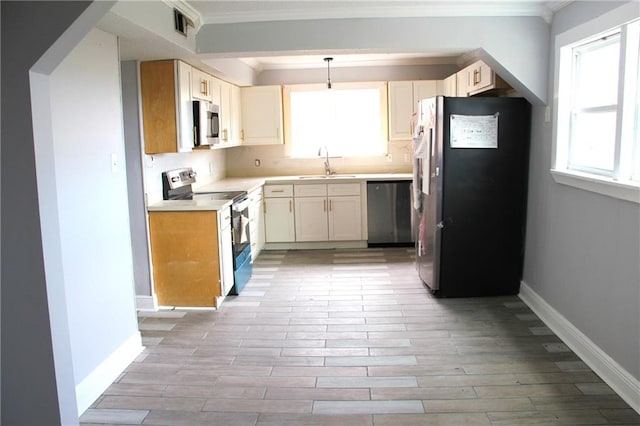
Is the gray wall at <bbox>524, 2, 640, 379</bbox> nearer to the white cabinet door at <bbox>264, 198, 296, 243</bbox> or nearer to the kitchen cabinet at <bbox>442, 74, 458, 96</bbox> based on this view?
the kitchen cabinet at <bbox>442, 74, 458, 96</bbox>

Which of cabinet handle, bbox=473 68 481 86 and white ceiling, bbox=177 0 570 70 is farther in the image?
cabinet handle, bbox=473 68 481 86

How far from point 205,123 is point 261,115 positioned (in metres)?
1.92

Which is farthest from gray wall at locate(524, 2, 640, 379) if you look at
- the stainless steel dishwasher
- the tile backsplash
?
the tile backsplash

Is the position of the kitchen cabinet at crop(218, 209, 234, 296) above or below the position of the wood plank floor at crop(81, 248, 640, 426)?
above

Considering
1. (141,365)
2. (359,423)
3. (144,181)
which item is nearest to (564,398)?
(359,423)

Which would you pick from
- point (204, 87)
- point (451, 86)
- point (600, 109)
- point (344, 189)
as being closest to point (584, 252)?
point (600, 109)

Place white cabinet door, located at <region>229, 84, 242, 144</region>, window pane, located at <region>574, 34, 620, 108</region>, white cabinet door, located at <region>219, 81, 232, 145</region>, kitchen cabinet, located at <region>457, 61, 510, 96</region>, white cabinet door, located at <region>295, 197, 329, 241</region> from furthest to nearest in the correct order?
white cabinet door, located at <region>295, 197, 329, 241</region>
white cabinet door, located at <region>229, 84, 242, 144</region>
white cabinet door, located at <region>219, 81, 232, 145</region>
kitchen cabinet, located at <region>457, 61, 510, 96</region>
window pane, located at <region>574, 34, 620, 108</region>

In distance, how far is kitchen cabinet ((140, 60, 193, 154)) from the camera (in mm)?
→ 3832

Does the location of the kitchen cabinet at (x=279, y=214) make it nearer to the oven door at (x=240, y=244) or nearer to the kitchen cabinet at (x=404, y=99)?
the oven door at (x=240, y=244)

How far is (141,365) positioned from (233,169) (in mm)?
3822

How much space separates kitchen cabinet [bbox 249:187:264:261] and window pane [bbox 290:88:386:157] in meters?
1.11

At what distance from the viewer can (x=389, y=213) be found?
592 centimetres

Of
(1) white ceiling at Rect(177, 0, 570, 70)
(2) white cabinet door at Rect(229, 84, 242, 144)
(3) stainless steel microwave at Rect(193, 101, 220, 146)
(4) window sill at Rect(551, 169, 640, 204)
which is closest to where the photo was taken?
(4) window sill at Rect(551, 169, 640, 204)

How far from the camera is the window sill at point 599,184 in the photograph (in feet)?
8.08
